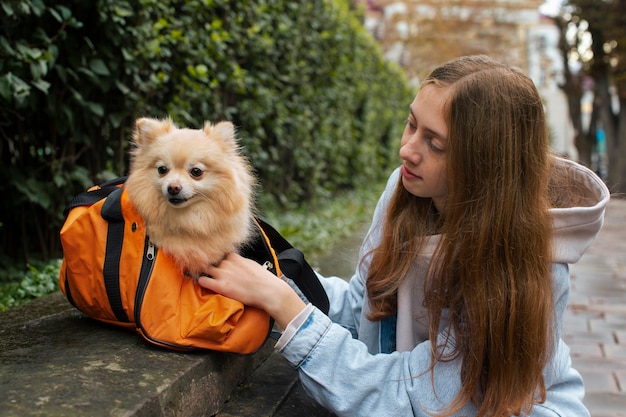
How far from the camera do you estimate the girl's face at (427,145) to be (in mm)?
2045

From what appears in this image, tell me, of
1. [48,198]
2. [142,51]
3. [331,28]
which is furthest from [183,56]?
[331,28]

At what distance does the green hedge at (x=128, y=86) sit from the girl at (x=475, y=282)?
1.91m

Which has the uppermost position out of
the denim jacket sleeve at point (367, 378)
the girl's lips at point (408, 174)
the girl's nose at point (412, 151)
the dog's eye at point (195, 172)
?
the girl's nose at point (412, 151)

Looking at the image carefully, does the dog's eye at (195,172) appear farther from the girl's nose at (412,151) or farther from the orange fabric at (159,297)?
Result: the girl's nose at (412,151)

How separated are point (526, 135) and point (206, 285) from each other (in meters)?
1.10

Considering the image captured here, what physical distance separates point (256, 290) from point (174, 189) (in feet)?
1.33

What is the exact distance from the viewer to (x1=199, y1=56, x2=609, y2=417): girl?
6.34 feet

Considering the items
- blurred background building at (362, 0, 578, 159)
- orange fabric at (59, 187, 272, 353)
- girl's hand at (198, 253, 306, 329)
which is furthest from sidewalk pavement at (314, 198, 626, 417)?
blurred background building at (362, 0, 578, 159)

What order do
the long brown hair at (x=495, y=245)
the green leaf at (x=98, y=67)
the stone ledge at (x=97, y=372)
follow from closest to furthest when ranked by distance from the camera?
the stone ledge at (x=97, y=372) < the long brown hair at (x=495, y=245) < the green leaf at (x=98, y=67)

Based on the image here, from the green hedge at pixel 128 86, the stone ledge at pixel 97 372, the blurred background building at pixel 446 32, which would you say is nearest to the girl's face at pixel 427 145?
the stone ledge at pixel 97 372

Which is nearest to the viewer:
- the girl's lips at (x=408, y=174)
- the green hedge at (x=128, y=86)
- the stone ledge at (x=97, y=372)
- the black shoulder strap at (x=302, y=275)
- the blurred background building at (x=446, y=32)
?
the stone ledge at (x=97, y=372)

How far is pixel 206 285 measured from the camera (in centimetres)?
203

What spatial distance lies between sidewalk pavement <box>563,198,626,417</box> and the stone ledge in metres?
1.26

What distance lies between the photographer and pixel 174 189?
1955 millimetres
